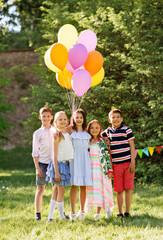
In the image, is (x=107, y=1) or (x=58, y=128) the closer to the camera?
(x=58, y=128)

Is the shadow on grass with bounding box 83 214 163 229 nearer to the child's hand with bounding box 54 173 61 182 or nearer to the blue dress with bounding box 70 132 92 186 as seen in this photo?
the blue dress with bounding box 70 132 92 186

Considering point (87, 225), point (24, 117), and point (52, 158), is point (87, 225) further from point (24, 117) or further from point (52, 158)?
point (24, 117)

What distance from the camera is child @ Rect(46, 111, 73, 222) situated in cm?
379

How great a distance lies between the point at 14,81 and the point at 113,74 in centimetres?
904

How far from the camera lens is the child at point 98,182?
4.03 meters

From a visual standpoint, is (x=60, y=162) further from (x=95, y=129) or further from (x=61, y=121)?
(x=95, y=129)

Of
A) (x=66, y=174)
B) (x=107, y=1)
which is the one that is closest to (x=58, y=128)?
(x=66, y=174)

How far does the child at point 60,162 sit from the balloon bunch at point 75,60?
958 millimetres

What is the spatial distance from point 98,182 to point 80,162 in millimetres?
369

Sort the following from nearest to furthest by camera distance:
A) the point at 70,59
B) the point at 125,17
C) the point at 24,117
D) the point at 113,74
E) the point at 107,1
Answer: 1. the point at 70,59
2. the point at 125,17
3. the point at 113,74
4. the point at 107,1
5. the point at 24,117

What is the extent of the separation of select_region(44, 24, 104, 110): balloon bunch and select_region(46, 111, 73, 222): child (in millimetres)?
958

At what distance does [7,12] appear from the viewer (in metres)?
14.8

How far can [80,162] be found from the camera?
154 inches

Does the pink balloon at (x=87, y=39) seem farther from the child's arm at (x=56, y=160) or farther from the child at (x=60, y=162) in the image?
the child's arm at (x=56, y=160)
